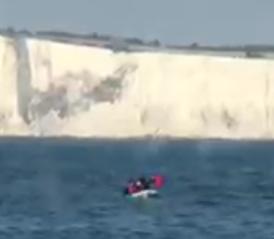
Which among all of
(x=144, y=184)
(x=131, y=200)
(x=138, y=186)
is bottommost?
(x=131, y=200)

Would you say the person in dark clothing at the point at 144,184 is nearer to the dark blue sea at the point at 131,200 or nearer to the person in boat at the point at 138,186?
the person in boat at the point at 138,186

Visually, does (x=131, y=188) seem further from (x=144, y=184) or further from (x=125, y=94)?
(x=125, y=94)

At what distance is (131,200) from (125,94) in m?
50.0

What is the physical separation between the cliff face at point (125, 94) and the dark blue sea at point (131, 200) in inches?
175

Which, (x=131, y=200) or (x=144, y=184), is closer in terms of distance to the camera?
(x=131, y=200)

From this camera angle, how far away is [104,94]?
98.9 m

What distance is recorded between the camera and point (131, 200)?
50.2 metres

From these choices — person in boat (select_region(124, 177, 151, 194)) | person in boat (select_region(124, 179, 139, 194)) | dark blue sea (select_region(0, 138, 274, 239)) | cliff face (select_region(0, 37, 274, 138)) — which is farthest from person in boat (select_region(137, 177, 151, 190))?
cliff face (select_region(0, 37, 274, 138))

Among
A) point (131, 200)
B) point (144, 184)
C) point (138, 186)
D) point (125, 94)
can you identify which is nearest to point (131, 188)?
point (138, 186)

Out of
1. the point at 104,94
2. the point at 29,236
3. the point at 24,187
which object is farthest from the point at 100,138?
the point at 29,236

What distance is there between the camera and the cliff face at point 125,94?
96.5 m

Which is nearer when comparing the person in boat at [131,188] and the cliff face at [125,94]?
the person in boat at [131,188]

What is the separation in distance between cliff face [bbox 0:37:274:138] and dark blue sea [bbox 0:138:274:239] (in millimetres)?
4451

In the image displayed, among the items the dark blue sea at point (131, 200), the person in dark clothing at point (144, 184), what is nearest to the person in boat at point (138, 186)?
the person in dark clothing at point (144, 184)
